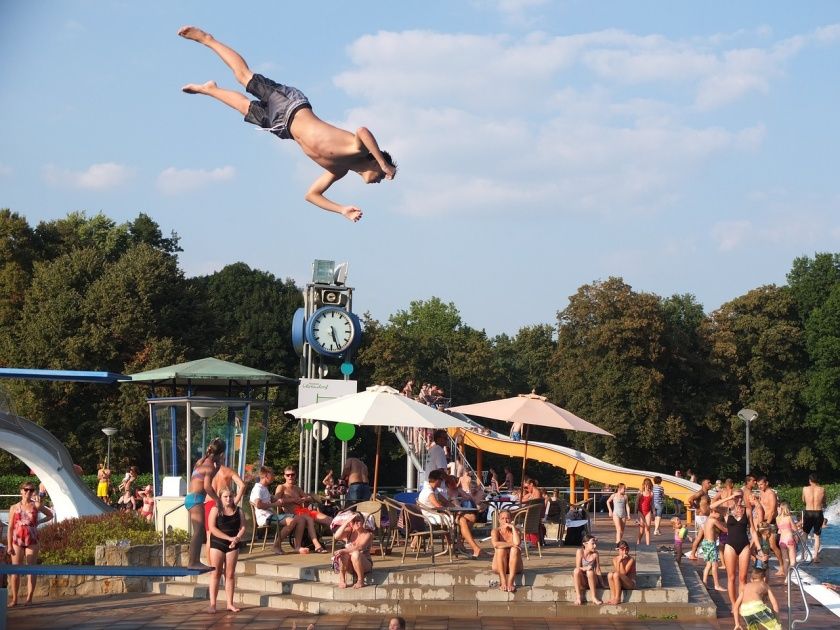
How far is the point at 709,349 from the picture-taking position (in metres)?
53.3

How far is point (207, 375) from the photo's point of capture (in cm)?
1855

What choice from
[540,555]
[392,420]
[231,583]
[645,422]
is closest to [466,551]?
[540,555]

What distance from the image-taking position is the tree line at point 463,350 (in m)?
44.5

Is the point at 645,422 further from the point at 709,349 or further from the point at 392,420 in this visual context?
the point at 392,420

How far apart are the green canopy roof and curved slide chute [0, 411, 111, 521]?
4.65 metres

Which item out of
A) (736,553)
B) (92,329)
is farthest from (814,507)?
(92,329)

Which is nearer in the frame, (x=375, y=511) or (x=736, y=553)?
(x=736, y=553)

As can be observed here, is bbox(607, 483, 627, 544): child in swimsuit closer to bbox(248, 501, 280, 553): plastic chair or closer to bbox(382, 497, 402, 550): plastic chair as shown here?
bbox(382, 497, 402, 550): plastic chair

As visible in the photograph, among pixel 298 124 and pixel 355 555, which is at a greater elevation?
pixel 298 124

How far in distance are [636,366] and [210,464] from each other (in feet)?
130

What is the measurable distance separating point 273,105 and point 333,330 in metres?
15.3

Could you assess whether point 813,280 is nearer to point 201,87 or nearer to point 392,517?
point 392,517

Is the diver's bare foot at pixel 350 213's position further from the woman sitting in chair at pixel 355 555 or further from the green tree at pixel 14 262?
the green tree at pixel 14 262

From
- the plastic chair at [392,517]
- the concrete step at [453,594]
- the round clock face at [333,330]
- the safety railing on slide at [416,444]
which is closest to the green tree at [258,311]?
the safety railing on slide at [416,444]
